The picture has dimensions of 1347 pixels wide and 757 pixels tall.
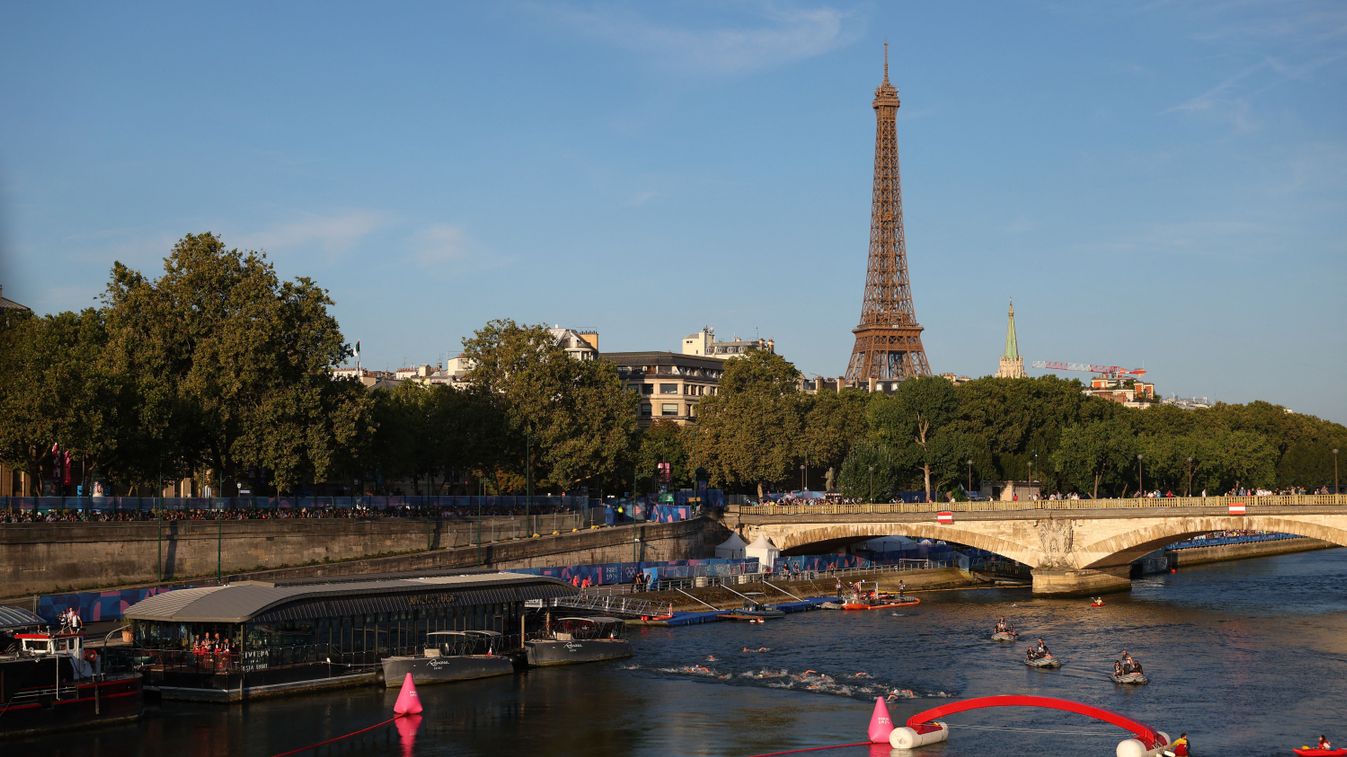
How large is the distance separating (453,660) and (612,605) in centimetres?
2354

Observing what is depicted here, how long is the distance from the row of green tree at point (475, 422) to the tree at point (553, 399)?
168 millimetres

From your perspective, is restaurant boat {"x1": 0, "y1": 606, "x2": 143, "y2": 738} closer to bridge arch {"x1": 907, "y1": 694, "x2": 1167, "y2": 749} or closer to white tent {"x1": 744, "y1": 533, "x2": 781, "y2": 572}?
bridge arch {"x1": 907, "y1": 694, "x2": 1167, "y2": 749}

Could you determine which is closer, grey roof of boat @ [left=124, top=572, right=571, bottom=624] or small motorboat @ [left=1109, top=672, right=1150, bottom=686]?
grey roof of boat @ [left=124, top=572, right=571, bottom=624]

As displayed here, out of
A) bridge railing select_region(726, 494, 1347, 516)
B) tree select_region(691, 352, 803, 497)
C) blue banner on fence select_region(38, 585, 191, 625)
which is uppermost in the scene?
tree select_region(691, 352, 803, 497)

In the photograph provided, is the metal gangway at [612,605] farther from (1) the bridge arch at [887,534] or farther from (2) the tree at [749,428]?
(2) the tree at [749,428]

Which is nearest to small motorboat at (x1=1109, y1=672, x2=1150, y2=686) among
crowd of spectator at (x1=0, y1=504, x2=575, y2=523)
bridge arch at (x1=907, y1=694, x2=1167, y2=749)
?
bridge arch at (x1=907, y1=694, x2=1167, y2=749)

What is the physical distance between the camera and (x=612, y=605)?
273 ft

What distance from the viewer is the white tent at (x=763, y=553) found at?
105562mm

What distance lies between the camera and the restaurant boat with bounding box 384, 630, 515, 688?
58.4 meters

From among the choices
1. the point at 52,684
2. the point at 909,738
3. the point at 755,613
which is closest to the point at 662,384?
the point at 755,613

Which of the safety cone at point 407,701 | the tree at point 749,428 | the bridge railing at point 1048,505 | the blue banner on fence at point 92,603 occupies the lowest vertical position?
the safety cone at point 407,701

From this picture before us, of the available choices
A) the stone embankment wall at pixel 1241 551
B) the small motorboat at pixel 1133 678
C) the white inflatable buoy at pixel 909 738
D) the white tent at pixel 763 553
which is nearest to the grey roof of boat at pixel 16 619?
the white inflatable buoy at pixel 909 738

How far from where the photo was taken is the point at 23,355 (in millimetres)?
82188

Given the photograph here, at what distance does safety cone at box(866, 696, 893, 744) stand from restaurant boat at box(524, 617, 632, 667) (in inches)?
769
